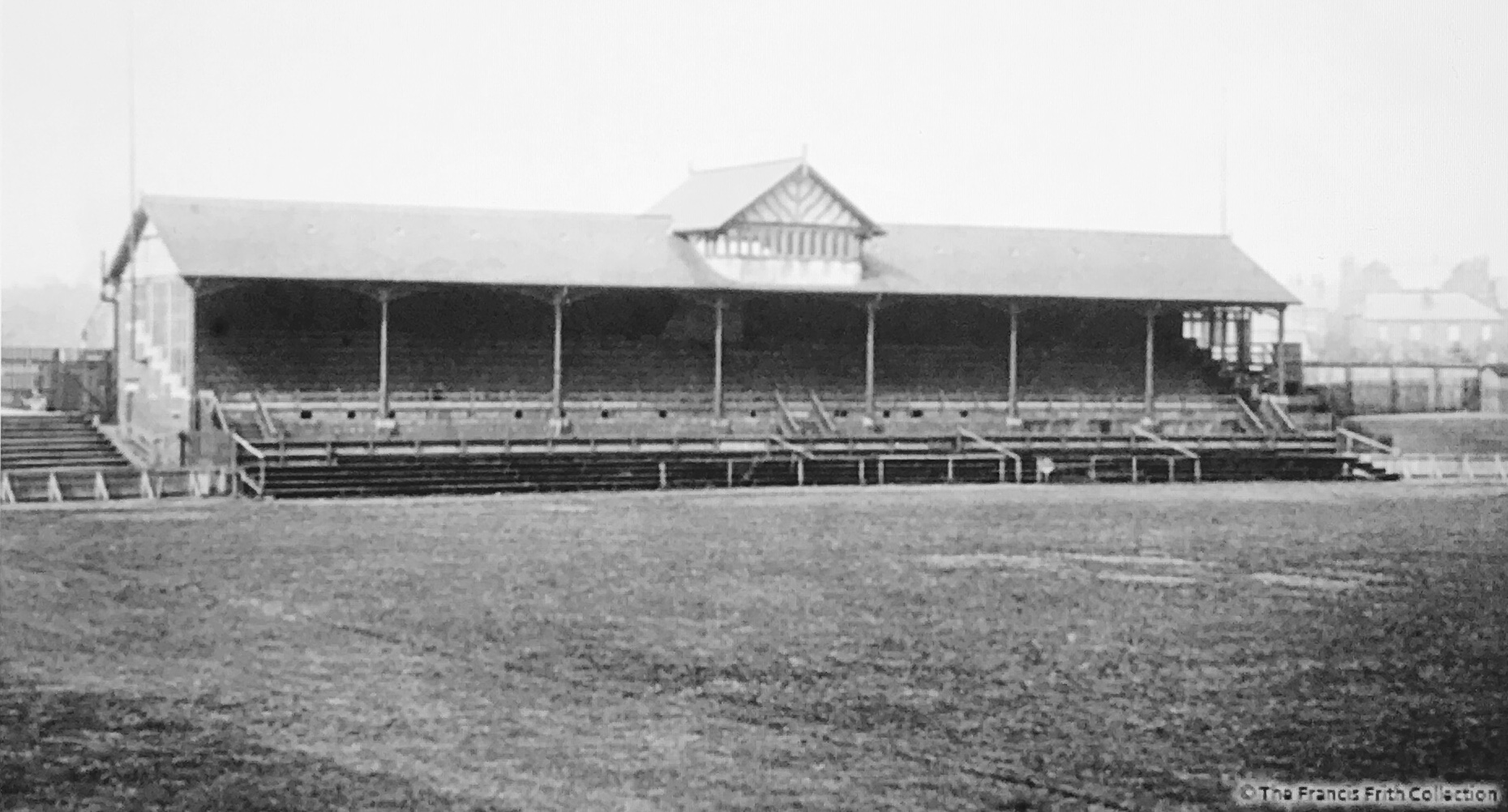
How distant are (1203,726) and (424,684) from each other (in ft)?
16.5

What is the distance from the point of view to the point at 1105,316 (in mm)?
44344

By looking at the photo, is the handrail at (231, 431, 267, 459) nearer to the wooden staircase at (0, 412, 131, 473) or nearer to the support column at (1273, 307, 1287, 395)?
the wooden staircase at (0, 412, 131, 473)

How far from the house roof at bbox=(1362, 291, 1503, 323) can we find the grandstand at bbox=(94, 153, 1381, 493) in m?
6.98

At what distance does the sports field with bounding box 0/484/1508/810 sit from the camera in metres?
10.1

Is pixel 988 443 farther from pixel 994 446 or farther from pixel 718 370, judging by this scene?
pixel 718 370

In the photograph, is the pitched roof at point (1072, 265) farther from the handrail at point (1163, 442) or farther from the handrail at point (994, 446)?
the handrail at point (994, 446)

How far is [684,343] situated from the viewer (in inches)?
1581

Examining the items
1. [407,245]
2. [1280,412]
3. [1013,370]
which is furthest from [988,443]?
[407,245]

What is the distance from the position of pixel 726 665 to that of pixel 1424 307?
43.7m

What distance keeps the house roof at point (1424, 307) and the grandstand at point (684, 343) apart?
22.9 ft

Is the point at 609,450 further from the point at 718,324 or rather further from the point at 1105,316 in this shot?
the point at 1105,316

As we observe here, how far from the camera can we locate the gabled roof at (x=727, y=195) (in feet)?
129

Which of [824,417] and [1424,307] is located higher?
[1424,307]

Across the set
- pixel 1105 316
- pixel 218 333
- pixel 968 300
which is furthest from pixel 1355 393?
pixel 218 333
